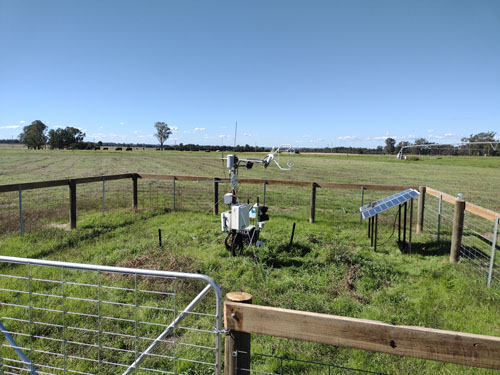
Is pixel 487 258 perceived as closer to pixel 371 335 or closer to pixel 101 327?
pixel 371 335

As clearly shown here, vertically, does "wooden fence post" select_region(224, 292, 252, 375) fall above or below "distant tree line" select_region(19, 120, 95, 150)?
below

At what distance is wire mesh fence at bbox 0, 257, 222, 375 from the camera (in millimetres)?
2934

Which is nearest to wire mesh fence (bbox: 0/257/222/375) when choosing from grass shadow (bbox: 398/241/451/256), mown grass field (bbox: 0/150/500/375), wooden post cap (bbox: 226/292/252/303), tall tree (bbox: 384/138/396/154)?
wooden post cap (bbox: 226/292/252/303)

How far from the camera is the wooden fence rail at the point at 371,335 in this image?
5.47 ft

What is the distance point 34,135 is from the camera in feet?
342

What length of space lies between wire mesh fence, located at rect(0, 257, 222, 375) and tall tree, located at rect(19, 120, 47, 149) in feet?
387

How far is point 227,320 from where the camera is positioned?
1.98m

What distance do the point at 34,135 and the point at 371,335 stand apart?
12399 centimetres

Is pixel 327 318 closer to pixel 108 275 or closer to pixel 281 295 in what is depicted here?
pixel 281 295

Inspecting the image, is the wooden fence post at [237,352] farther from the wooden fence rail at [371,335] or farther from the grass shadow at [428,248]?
the grass shadow at [428,248]

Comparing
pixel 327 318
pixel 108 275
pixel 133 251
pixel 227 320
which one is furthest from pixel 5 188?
pixel 327 318

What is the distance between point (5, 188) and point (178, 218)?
13.6 feet

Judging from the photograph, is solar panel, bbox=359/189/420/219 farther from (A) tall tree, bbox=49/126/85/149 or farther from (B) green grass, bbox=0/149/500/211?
(A) tall tree, bbox=49/126/85/149

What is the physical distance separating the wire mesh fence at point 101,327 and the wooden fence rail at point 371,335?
0.38 metres
